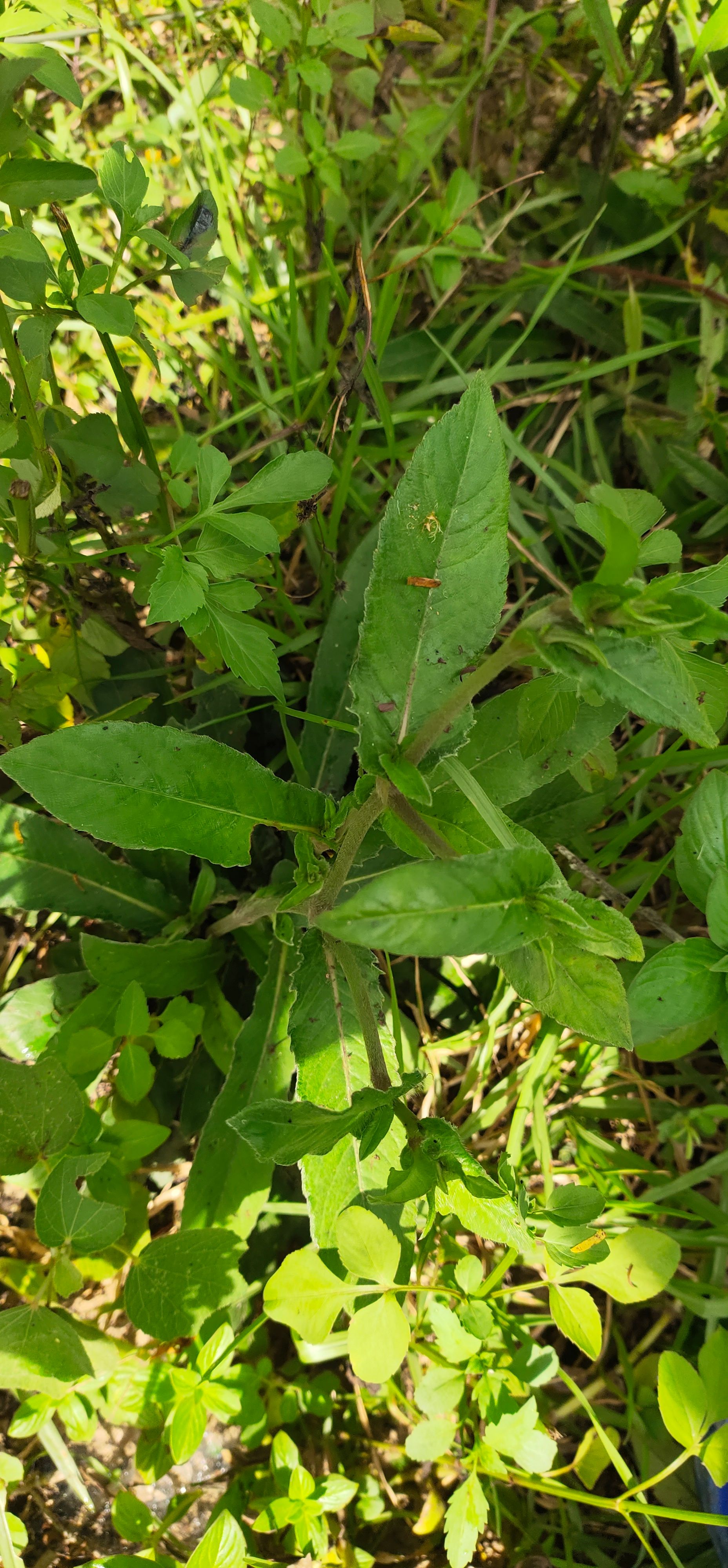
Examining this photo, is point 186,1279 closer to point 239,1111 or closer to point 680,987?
point 239,1111

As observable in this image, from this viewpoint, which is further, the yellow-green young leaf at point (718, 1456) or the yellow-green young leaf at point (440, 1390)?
the yellow-green young leaf at point (440, 1390)

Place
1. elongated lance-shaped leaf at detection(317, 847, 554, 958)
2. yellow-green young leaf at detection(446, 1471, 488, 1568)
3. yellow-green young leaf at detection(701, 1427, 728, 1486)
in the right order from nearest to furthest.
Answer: elongated lance-shaped leaf at detection(317, 847, 554, 958), yellow-green young leaf at detection(701, 1427, 728, 1486), yellow-green young leaf at detection(446, 1471, 488, 1568)

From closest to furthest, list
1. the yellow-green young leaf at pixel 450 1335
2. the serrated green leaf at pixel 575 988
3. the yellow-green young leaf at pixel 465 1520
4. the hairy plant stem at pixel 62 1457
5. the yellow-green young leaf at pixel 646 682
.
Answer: the yellow-green young leaf at pixel 646 682 < the serrated green leaf at pixel 575 988 < the yellow-green young leaf at pixel 465 1520 < the yellow-green young leaf at pixel 450 1335 < the hairy plant stem at pixel 62 1457

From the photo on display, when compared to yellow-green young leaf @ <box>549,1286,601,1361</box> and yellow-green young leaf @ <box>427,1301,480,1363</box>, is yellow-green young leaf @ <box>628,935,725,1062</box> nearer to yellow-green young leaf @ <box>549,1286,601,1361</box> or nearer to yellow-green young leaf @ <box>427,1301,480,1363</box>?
yellow-green young leaf @ <box>549,1286,601,1361</box>

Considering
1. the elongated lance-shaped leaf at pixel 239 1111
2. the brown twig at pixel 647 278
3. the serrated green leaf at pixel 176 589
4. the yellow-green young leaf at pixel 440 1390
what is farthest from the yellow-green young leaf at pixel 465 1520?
the brown twig at pixel 647 278

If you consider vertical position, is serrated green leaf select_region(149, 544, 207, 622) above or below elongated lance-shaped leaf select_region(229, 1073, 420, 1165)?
above

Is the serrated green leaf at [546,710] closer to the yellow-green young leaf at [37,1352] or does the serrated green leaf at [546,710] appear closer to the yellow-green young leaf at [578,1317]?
the yellow-green young leaf at [578,1317]

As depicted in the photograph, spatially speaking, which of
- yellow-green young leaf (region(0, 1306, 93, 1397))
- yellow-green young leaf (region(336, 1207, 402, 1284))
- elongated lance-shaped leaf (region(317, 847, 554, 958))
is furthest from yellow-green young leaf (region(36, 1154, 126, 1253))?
elongated lance-shaped leaf (region(317, 847, 554, 958))
